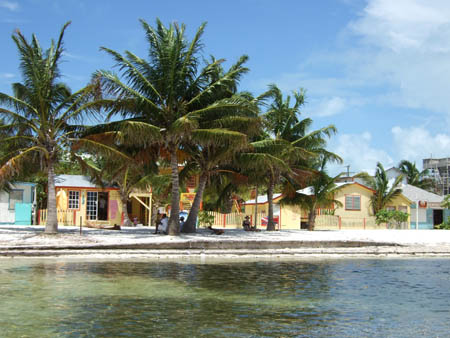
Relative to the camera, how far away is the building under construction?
275 feet

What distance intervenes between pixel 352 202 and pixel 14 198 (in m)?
27.5

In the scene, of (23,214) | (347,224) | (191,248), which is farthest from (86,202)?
(347,224)

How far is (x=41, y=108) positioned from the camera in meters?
22.5

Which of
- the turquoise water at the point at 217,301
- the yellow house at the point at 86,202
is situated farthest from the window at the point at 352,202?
the turquoise water at the point at 217,301

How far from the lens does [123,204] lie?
36.9 m

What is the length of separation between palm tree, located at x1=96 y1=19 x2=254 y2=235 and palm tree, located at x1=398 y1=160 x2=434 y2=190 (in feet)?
169

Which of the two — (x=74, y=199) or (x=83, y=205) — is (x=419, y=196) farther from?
(x=74, y=199)

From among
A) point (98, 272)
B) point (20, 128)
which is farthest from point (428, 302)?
point (20, 128)

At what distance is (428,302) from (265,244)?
12.2 meters

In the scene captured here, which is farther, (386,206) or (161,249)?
(386,206)

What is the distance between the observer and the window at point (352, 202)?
45500 millimetres

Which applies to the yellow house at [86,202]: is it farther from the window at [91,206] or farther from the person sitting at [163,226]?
the person sitting at [163,226]

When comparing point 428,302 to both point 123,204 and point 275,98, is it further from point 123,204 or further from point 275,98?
point 123,204

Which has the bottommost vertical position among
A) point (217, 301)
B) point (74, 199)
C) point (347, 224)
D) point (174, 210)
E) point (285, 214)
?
point (217, 301)
